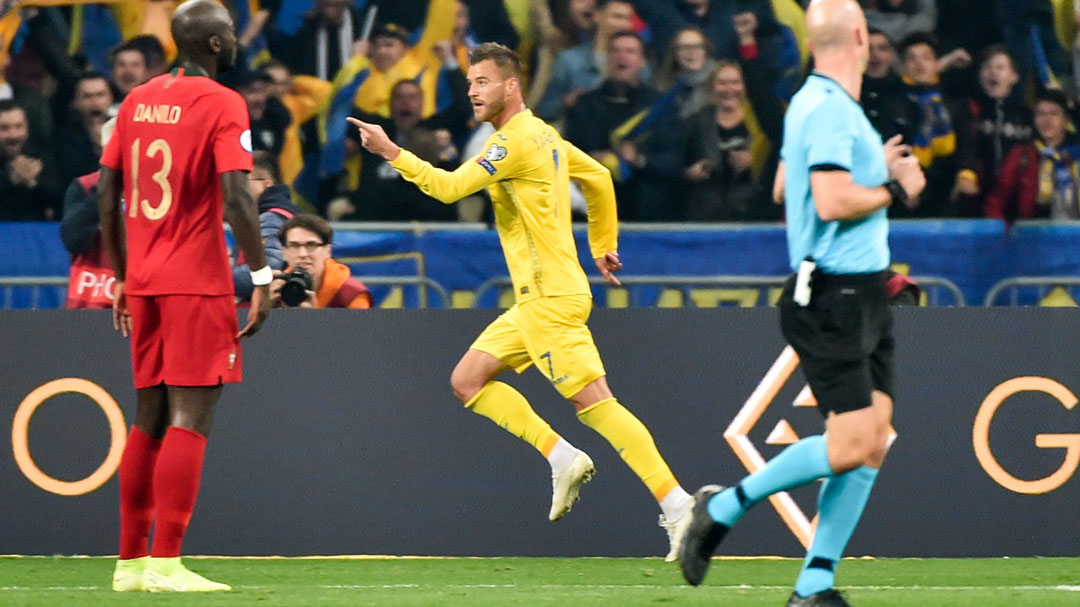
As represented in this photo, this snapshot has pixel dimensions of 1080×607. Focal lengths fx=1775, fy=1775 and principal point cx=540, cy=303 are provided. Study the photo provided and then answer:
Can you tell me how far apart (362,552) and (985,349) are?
9.60 feet

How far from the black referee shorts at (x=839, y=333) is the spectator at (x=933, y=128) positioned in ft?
19.2

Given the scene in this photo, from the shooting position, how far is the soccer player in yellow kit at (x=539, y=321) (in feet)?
23.6

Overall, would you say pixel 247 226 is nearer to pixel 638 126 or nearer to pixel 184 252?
pixel 184 252

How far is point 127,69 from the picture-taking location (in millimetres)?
10656

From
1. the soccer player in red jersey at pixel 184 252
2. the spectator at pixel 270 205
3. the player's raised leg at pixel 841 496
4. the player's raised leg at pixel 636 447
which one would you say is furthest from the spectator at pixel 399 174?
the player's raised leg at pixel 841 496

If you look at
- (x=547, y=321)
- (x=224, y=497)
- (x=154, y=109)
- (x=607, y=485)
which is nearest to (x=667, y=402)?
(x=607, y=485)

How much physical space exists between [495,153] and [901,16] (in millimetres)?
4683

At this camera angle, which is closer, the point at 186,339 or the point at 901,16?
the point at 186,339

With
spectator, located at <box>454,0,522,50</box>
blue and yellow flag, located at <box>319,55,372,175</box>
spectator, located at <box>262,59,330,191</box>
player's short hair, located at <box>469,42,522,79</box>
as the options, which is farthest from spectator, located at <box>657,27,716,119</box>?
player's short hair, located at <box>469,42,522,79</box>

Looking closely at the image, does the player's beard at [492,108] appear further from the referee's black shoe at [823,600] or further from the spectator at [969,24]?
the spectator at [969,24]

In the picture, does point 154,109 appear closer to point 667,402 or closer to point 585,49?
point 667,402

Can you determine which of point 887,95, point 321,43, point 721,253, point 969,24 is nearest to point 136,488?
point 721,253

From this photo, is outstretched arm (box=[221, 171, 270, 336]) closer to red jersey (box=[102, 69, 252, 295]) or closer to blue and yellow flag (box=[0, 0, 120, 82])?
red jersey (box=[102, 69, 252, 295])

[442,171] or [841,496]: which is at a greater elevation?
[442,171]
